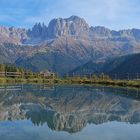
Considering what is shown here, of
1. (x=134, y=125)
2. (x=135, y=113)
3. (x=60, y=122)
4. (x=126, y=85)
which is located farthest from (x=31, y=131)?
(x=126, y=85)

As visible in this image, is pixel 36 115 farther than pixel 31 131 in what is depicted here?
Yes

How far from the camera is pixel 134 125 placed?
62.8ft

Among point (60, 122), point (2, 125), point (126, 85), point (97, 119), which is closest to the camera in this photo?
point (2, 125)

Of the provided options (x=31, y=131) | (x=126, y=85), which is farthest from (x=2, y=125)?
(x=126, y=85)

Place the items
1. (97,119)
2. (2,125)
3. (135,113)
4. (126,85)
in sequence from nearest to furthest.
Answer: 1. (2,125)
2. (97,119)
3. (135,113)
4. (126,85)

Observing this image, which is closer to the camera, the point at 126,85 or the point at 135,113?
the point at 135,113

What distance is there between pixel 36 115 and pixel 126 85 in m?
43.3

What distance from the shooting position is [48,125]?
734 inches

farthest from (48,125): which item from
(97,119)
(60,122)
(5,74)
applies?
(5,74)

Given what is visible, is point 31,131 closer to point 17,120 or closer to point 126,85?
point 17,120

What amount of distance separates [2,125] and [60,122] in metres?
3.24

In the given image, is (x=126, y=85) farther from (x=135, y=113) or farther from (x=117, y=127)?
(x=117, y=127)

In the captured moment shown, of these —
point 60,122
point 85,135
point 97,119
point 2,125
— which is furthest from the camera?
point 97,119

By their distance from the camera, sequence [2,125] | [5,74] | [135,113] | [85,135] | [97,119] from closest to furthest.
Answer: [85,135] < [2,125] < [97,119] < [135,113] < [5,74]
